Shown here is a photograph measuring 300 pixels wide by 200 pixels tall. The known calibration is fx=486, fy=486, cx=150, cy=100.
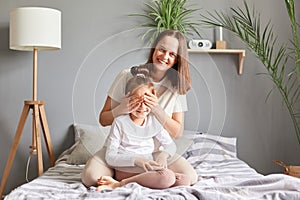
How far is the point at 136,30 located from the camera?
3367 millimetres

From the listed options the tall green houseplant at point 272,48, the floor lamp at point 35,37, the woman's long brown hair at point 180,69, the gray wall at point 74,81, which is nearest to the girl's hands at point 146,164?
the woman's long brown hair at point 180,69

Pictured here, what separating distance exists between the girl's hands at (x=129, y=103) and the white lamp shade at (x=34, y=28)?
42.9 inches

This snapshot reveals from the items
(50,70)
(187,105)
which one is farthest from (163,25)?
(187,105)

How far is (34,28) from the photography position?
307 centimetres

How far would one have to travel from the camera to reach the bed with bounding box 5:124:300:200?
199 centimetres

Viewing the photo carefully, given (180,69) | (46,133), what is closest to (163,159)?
(180,69)

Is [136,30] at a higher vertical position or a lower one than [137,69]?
higher

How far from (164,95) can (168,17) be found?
52.7 inches

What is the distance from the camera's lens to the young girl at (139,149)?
7.08ft

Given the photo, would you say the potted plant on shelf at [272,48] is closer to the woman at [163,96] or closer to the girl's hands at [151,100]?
the woman at [163,96]

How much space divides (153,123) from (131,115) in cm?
11

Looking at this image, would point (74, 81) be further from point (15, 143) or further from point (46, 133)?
point (15, 143)

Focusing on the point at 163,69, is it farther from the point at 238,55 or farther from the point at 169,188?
the point at 238,55

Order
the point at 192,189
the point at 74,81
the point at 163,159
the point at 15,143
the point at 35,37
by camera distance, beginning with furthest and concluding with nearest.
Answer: the point at 74,81 < the point at 15,143 < the point at 35,37 < the point at 163,159 < the point at 192,189
